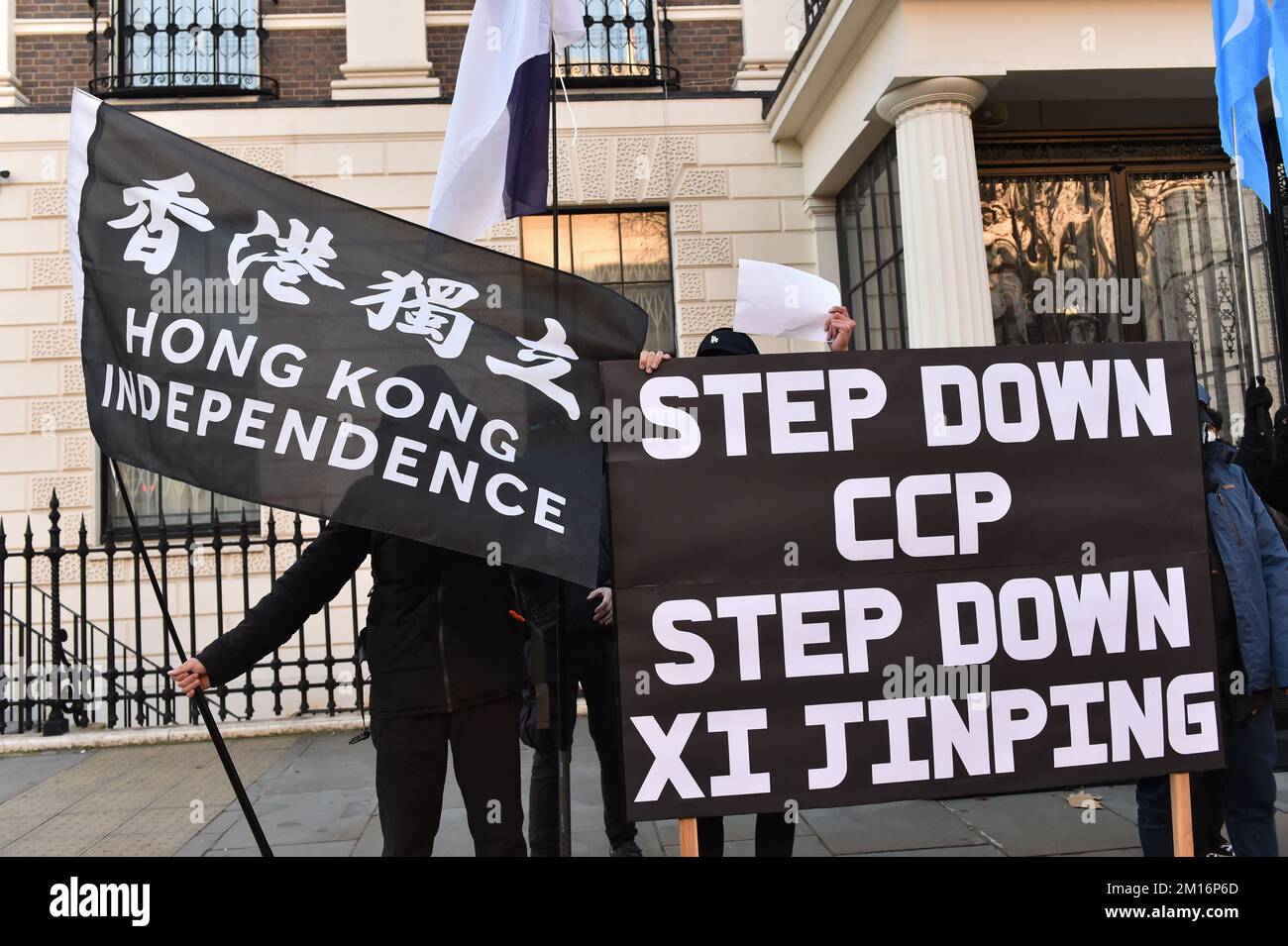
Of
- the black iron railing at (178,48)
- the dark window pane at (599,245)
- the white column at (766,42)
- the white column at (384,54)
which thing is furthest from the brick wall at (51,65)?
the white column at (766,42)

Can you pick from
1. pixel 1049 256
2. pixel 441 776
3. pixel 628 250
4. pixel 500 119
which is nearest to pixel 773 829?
pixel 441 776

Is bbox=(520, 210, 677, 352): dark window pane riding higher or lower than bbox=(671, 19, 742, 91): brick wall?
lower

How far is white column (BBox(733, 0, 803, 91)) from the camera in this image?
9.62 metres

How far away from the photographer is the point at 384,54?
9.54 m

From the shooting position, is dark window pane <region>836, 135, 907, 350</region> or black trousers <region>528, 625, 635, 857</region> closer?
black trousers <region>528, 625, 635, 857</region>

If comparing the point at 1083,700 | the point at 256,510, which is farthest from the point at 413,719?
the point at 256,510

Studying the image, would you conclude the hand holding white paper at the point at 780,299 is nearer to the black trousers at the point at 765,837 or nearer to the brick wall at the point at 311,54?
the black trousers at the point at 765,837

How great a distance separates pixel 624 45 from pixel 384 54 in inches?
96.5

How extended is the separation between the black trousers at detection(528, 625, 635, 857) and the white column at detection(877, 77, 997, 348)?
12.0ft

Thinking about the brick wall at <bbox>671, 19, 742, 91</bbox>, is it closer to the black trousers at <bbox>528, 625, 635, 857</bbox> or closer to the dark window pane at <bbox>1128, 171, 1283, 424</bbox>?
the dark window pane at <bbox>1128, 171, 1283, 424</bbox>

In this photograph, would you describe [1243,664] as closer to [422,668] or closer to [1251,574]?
[1251,574]

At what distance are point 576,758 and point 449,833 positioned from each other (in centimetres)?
151

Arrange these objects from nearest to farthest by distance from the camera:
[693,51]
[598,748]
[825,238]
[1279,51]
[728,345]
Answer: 1. [728,345]
2. [1279,51]
3. [598,748]
4. [825,238]
5. [693,51]

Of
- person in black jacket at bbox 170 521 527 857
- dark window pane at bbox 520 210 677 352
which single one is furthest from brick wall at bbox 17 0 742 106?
person in black jacket at bbox 170 521 527 857
